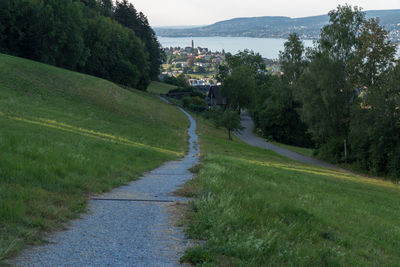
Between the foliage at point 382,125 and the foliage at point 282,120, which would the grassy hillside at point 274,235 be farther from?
the foliage at point 282,120

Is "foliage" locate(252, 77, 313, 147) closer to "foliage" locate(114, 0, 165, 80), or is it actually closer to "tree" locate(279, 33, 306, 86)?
"tree" locate(279, 33, 306, 86)

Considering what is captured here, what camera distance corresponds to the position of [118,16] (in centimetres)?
10862

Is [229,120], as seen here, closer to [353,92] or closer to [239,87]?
[353,92]

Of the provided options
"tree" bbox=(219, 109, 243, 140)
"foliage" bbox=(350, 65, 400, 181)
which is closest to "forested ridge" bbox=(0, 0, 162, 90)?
"tree" bbox=(219, 109, 243, 140)

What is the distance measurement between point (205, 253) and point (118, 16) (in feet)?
364

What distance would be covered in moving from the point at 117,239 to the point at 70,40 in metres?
65.5

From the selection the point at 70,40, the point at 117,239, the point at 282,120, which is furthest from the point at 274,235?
the point at 282,120

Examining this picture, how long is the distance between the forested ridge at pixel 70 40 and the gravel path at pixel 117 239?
60002 mm

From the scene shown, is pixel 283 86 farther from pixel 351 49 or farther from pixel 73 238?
pixel 73 238

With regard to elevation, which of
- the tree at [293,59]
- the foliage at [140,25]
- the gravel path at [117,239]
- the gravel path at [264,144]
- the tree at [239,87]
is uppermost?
the foliage at [140,25]

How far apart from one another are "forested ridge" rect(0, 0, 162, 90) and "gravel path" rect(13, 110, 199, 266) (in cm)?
6000

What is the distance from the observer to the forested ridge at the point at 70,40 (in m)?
61.4

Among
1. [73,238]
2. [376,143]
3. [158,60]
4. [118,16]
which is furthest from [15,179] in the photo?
[158,60]

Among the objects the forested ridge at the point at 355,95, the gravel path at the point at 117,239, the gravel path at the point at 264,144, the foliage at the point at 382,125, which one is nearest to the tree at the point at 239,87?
the gravel path at the point at 264,144
